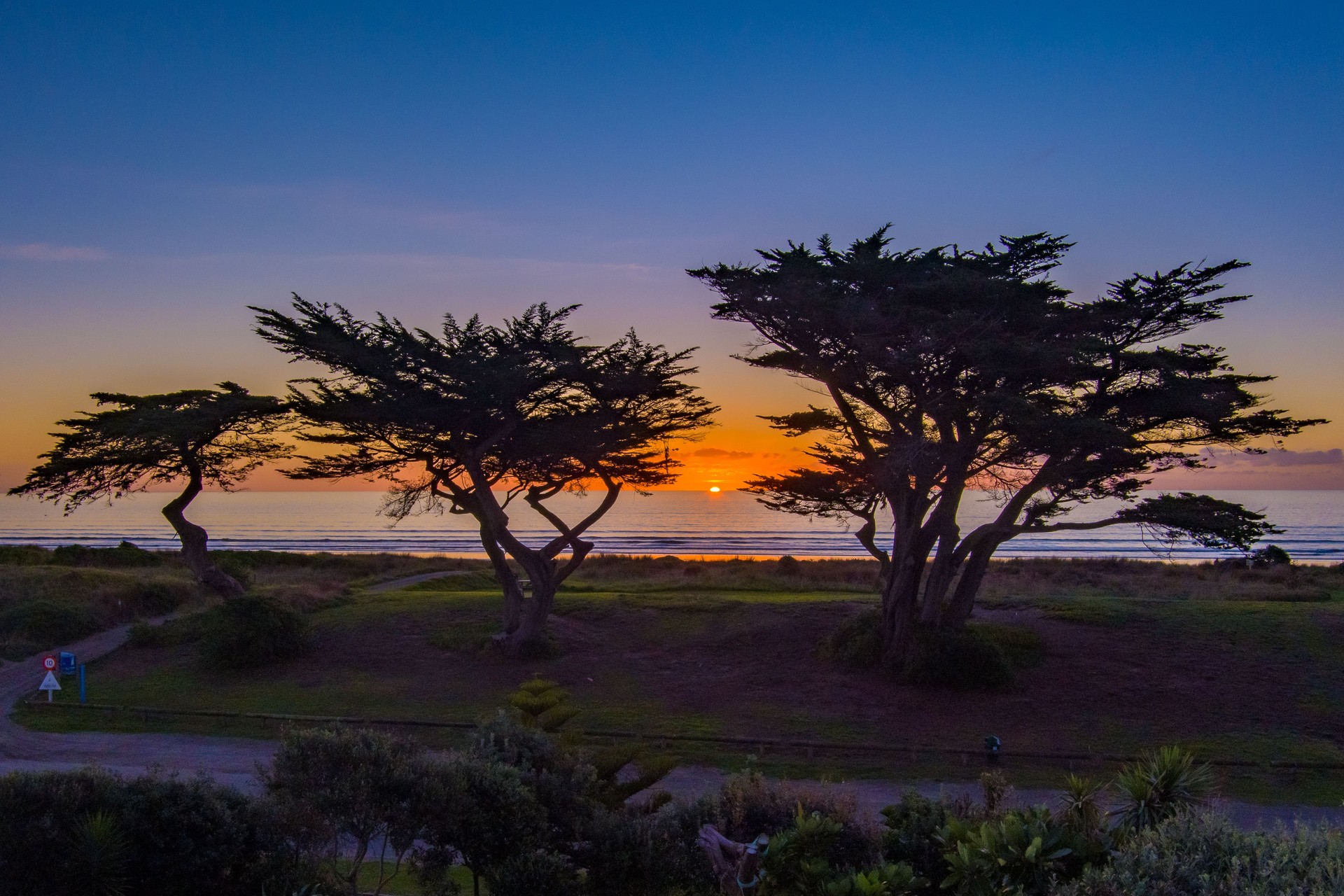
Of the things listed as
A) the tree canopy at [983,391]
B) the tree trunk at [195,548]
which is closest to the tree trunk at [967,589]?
the tree canopy at [983,391]

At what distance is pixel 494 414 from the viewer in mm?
21422

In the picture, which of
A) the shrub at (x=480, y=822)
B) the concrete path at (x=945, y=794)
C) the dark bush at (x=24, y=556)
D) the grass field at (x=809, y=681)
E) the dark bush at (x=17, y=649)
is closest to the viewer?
the shrub at (x=480, y=822)

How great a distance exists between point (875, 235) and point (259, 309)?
14.0 m

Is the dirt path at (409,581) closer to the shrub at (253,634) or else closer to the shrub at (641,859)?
the shrub at (253,634)

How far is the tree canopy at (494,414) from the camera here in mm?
20531

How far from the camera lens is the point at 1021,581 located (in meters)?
36.8

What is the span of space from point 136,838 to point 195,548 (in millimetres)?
17356

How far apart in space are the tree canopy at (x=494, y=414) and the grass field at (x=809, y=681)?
2804 millimetres

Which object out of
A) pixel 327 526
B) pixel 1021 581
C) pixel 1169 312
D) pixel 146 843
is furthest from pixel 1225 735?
pixel 327 526

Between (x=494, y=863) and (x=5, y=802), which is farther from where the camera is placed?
(x=494, y=863)

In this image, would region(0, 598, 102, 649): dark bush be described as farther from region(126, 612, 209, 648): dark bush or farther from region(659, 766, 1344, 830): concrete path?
region(659, 766, 1344, 830): concrete path

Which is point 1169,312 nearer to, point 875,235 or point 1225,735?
point 875,235

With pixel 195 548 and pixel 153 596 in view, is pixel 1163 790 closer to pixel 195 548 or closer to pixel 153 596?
pixel 195 548

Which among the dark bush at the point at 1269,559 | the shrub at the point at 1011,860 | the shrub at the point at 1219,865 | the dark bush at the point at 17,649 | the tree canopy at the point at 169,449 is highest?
the tree canopy at the point at 169,449
